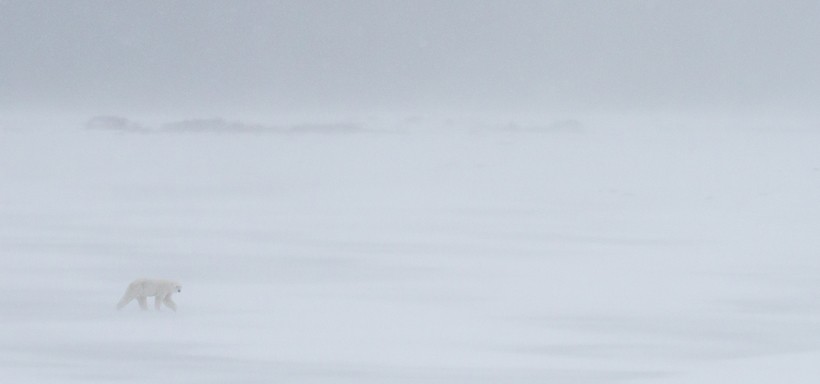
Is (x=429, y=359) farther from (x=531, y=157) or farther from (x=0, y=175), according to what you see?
(x=531, y=157)

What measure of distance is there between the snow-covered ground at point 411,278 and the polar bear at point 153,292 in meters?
0.10

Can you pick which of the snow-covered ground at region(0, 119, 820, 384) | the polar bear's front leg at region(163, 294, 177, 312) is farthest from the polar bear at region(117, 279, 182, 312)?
the snow-covered ground at region(0, 119, 820, 384)

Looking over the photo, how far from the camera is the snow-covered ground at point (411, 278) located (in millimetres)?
5820

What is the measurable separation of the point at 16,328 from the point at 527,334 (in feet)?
6.47

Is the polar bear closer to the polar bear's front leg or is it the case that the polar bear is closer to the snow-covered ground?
the polar bear's front leg

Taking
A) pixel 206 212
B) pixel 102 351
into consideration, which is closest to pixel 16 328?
pixel 102 351

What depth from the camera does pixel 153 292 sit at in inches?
271

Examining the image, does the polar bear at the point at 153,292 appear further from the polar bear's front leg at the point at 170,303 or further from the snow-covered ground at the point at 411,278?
the snow-covered ground at the point at 411,278

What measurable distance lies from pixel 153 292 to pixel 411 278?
6.02 feet

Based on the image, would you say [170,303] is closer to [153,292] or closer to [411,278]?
[153,292]

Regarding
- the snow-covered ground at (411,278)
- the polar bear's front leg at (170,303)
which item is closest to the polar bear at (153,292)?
the polar bear's front leg at (170,303)

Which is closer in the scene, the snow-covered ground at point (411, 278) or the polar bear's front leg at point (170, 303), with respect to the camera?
the snow-covered ground at point (411, 278)

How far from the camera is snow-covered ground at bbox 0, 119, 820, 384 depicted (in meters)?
5.82

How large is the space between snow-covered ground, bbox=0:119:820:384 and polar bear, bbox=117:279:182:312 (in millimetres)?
101
